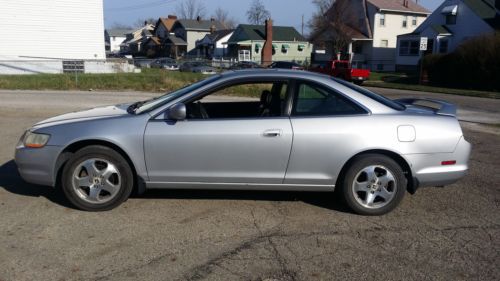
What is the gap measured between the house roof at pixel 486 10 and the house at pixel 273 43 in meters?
21.3

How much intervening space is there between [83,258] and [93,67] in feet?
90.2

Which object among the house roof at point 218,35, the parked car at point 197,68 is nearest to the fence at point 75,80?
the parked car at point 197,68

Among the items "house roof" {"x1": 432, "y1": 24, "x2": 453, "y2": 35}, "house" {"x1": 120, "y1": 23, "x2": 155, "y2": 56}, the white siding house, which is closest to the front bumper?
the white siding house

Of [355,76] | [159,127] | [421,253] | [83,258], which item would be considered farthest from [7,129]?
[355,76]

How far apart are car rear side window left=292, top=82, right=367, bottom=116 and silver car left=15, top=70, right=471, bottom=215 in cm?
1

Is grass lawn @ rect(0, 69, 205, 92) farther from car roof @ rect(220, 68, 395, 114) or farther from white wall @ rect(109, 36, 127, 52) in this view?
white wall @ rect(109, 36, 127, 52)

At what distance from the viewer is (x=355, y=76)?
3127 centimetres

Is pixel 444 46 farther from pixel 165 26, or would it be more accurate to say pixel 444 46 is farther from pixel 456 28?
pixel 165 26

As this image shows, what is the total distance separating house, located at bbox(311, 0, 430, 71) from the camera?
50259mm

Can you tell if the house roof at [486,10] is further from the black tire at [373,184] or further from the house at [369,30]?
the black tire at [373,184]

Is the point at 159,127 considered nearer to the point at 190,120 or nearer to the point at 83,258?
the point at 190,120

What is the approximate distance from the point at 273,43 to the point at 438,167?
55211 millimetres

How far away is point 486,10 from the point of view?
41.1 metres

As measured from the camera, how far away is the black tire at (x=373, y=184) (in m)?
4.72
